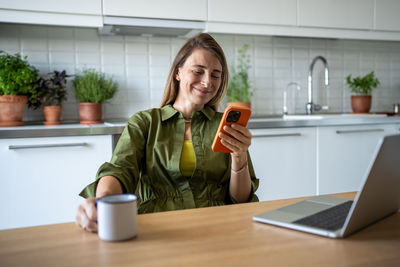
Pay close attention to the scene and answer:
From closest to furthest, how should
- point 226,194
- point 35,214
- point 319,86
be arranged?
1. point 226,194
2. point 35,214
3. point 319,86

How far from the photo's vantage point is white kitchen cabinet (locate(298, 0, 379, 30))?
115 inches

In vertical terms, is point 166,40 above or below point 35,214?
above

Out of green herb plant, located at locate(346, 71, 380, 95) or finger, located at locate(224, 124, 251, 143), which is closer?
finger, located at locate(224, 124, 251, 143)

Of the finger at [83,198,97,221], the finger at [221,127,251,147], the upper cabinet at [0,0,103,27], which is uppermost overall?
the upper cabinet at [0,0,103,27]

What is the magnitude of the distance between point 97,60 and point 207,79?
1.58 m

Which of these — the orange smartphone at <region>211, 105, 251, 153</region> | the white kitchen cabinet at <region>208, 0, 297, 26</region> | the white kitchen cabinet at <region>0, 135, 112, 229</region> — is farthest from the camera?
the white kitchen cabinet at <region>208, 0, 297, 26</region>

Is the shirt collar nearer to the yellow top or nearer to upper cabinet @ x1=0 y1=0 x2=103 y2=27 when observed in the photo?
the yellow top

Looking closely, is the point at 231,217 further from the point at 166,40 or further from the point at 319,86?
the point at 319,86

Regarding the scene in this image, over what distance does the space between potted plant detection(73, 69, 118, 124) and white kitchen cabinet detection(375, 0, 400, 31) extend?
2.18m

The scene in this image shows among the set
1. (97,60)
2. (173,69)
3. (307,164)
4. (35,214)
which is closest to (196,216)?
(173,69)

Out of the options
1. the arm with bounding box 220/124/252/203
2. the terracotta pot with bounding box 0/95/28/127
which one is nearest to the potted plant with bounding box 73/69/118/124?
the terracotta pot with bounding box 0/95/28/127

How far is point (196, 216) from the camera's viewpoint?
0.93 meters

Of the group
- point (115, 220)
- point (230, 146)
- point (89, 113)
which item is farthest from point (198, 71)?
point (89, 113)

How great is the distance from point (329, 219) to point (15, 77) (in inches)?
80.6
